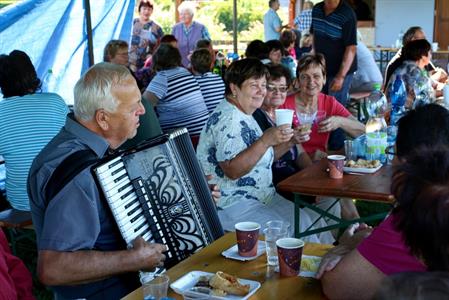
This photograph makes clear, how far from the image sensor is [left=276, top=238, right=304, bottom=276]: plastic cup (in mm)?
1978

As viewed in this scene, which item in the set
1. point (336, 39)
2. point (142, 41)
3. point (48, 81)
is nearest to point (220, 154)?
point (48, 81)

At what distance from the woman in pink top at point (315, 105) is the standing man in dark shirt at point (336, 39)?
7.37 feet

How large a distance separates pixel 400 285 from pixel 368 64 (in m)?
7.15

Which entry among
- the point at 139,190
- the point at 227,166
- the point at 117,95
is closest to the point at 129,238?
the point at 139,190

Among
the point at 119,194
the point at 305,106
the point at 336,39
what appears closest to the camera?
the point at 119,194

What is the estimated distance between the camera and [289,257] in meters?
1.98

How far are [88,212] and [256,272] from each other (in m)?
0.61

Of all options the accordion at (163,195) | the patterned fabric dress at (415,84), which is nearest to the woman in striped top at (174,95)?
the patterned fabric dress at (415,84)

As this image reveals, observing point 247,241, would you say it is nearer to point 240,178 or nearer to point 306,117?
point 240,178

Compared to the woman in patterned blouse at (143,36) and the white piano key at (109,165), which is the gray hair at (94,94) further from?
the woman in patterned blouse at (143,36)

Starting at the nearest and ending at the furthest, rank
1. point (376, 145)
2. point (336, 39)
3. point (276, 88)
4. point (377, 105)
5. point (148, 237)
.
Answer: point (148, 237), point (376, 145), point (276, 88), point (377, 105), point (336, 39)

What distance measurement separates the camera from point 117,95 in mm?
2350

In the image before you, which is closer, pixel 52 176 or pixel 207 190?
pixel 52 176

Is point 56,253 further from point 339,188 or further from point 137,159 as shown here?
point 339,188
